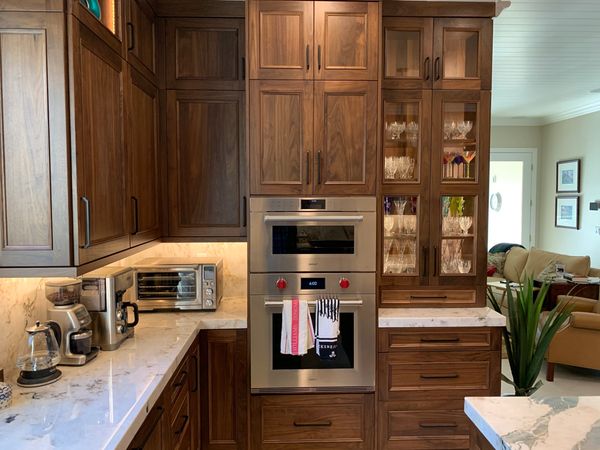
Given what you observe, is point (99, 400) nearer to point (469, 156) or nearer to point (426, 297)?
point (426, 297)

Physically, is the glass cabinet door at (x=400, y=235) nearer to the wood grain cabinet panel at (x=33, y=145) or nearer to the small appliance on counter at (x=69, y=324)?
the small appliance on counter at (x=69, y=324)

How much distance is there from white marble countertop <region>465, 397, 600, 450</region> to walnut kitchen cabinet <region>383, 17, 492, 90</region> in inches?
73.6

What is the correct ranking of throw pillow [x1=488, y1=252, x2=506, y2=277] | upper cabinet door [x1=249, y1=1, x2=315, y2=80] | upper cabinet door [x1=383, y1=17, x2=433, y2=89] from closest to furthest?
upper cabinet door [x1=249, y1=1, x2=315, y2=80] < upper cabinet door [x1=383, y1=17, x2=433, y2=89] < throw pillow [x1=488, y1=252, x2=506, y2=277]

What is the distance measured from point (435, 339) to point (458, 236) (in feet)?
2.11

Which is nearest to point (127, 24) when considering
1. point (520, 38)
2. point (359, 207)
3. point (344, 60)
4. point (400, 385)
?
point (344, 60)

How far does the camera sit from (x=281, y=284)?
97.7 inches

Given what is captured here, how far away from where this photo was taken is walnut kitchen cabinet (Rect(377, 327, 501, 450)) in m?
2.54

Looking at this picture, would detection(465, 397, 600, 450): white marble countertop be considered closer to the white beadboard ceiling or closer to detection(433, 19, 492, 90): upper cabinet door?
detection(433, 19, 492, 90): upper cabinet door

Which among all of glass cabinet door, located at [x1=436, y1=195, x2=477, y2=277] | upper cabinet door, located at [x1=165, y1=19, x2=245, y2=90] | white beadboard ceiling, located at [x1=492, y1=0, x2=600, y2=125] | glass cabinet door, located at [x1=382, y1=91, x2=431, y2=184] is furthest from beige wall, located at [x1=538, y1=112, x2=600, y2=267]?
upper cabinet door, located at [x1=165, y1=19, x2=245, y2=90]

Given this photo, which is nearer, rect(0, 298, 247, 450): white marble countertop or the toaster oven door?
rect(0, 298, 247, 450): white marble countertop

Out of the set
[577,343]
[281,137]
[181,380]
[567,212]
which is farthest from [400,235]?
[567,212]

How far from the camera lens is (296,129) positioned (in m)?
2.46

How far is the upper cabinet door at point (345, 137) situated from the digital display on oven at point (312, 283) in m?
0.48

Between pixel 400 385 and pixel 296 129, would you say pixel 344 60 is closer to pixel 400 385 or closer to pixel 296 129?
pixel 296 129
